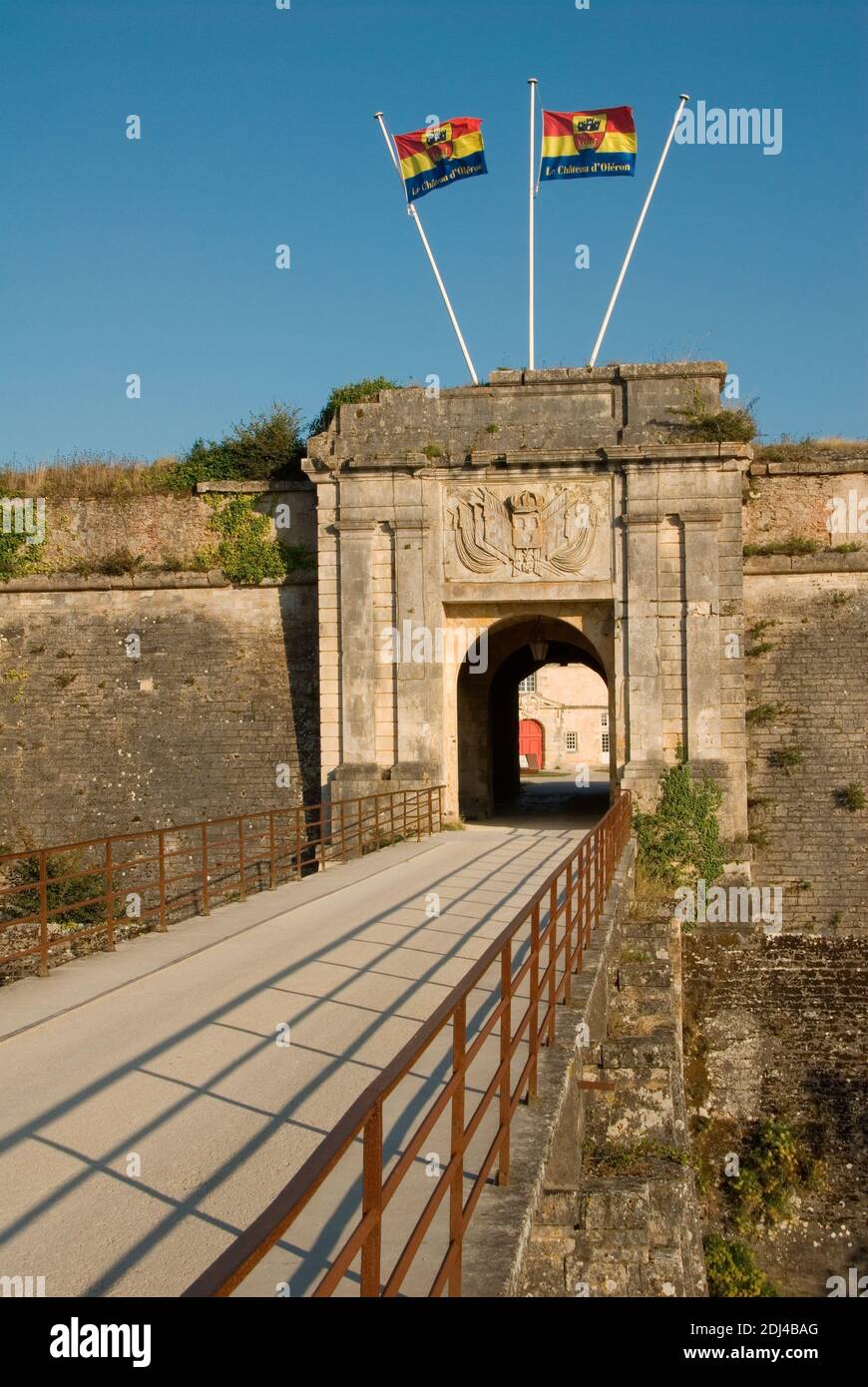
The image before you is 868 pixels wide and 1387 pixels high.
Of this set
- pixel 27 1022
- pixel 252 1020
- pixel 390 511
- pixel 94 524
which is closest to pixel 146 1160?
pixel 252 1020

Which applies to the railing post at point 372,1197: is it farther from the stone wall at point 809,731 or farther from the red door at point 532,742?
the red door at point 532,742

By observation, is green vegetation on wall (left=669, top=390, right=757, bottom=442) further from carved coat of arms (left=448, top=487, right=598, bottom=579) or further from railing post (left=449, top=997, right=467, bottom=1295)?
railing post (left=449, top=997, right=467, bottom=1295)

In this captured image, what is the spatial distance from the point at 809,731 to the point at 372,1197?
17.1 meters

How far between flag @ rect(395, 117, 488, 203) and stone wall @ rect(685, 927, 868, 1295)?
12.6 m

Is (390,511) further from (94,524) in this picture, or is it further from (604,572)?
(94,524)

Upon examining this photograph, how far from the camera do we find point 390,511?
771 inches

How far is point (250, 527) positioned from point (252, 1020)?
581 inches

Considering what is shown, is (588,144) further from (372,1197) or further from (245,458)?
(372,1197)

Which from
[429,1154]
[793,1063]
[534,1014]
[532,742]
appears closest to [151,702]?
[793,1063]

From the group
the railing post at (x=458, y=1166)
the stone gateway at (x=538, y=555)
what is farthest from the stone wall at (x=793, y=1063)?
the railing post at (x=458, y=1166)

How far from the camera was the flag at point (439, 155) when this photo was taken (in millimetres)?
19797

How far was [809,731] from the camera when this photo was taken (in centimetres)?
1931

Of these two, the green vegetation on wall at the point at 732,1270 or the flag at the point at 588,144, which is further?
the flag at the point at 588,144

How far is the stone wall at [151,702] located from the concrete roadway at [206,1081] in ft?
29.7
